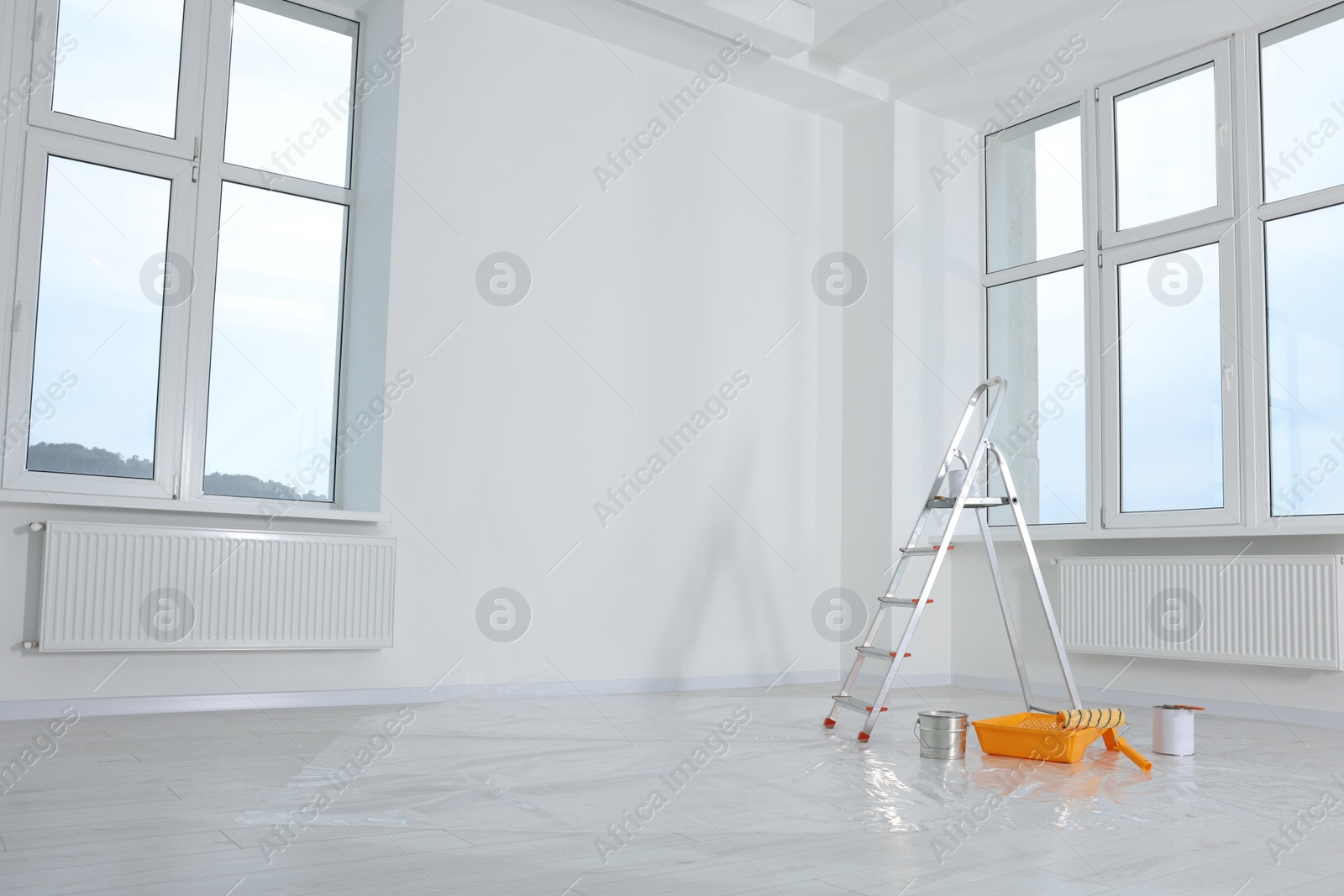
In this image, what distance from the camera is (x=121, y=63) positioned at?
4387 millimetres

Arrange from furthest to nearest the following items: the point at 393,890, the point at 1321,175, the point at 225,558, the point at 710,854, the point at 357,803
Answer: the point at 1321,175 < the point at 225,558 < the point at 357,803 < the point at 710,854 < the point at 393,890

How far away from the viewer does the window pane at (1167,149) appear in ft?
16.8

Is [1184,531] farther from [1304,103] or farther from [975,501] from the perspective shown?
[1304,103]

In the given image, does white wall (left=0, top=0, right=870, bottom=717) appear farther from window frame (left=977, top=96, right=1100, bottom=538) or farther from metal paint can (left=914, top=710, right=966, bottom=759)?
metal paint can (left=914, top=710, right=966, bottom=759)

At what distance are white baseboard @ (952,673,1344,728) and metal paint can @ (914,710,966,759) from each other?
1831 mm

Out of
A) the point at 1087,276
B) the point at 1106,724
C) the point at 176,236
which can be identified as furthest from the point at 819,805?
the point at 1087,276

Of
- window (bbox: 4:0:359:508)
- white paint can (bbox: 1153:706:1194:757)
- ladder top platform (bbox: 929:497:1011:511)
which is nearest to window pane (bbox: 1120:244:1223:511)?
ladder top platform (bbox: 929:497:1011:511)

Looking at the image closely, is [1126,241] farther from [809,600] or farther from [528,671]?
A: [528,671]

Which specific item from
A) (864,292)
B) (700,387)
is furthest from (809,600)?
(864,292)

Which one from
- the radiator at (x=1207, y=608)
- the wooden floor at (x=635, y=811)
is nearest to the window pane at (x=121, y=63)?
the wooden floor at (x=635, y=811)

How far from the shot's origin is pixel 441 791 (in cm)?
259

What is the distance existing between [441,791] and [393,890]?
2.65 feet

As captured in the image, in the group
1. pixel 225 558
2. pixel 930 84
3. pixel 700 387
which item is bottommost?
pixel 225 558

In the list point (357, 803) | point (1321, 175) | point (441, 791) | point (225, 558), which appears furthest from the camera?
point (1321, 175)
